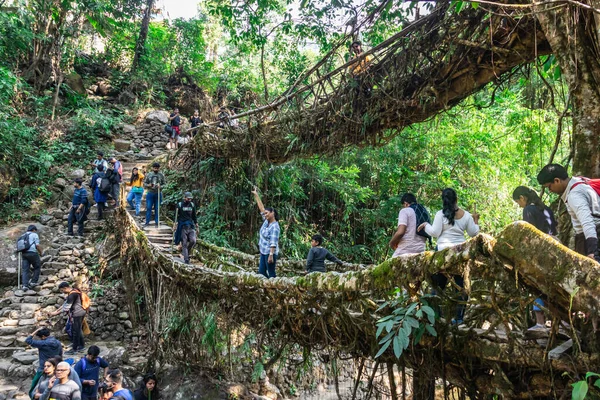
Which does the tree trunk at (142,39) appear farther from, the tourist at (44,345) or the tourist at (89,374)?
the tourist at (89,374)

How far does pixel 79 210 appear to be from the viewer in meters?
10.2

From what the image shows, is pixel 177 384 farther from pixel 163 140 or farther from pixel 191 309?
pixel 163 140

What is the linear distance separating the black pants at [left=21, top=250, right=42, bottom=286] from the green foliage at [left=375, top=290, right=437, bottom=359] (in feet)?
27.5

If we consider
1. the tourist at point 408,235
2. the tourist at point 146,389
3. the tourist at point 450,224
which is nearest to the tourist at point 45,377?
the tourist at point 146,389

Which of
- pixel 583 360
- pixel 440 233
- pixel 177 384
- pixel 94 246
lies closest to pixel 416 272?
pixel 440 233

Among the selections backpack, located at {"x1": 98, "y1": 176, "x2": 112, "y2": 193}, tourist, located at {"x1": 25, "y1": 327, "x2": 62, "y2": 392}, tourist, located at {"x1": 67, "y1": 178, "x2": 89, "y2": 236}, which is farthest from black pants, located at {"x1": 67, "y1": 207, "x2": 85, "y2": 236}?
tourist, located at {"x1": 25, "y1": 327, "x2": 62, "y2": 392}

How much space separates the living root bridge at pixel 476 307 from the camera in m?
2.00

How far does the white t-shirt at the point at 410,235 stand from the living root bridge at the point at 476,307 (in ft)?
2.50

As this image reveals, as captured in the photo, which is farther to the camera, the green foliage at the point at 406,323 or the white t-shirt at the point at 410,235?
the white t-shirt at the point at 410,235

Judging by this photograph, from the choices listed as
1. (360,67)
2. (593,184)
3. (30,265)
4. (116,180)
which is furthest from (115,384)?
(116,180)

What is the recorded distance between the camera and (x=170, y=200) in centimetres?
1146

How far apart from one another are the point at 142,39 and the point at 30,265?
11.8 metres

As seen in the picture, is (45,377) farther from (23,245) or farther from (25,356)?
(23,245)

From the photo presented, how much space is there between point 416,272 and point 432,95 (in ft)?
8.19
